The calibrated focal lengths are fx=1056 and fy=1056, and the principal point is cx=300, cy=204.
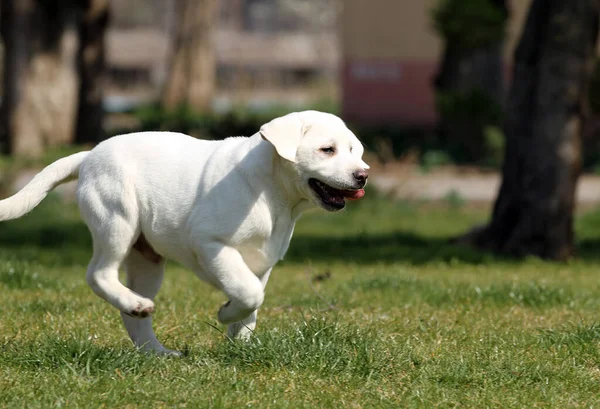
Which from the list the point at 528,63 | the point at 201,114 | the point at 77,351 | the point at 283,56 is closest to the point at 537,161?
the point at 528,63

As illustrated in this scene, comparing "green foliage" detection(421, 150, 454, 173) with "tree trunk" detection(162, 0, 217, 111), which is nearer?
"green foliage" detection(421, 150, 454, 173)

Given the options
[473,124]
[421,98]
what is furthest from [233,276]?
[421,98]

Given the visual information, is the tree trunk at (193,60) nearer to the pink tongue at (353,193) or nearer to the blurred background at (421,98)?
the blurred background at (421,98)

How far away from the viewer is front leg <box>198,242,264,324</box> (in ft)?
16.9

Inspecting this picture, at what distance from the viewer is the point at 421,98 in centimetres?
2780

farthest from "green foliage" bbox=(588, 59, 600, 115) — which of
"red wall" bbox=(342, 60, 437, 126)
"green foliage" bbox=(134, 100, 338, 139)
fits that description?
"red wall" bbox=(342, 60, 437, 126)

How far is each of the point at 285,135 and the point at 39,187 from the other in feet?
4.74

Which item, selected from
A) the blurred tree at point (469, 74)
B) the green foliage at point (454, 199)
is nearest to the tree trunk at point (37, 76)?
the blurred tree at point (469, 74)

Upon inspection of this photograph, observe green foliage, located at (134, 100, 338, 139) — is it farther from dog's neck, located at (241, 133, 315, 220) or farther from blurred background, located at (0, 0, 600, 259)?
dog's neck, located at (241, 133, 315, 220)

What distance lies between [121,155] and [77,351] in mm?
1022

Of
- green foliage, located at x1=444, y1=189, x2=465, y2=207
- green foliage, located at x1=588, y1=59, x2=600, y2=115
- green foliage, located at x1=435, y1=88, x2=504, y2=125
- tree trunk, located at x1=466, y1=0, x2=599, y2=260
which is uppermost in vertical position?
tree trunk, located at x1=466, y1=0, x2=599, y2=260

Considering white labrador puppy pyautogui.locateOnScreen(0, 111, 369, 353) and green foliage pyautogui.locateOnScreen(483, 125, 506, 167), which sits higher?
white labrador puppy pyautogui.locateOnScreen(0, 111, 369, 353)

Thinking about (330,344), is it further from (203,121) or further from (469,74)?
(203,121)

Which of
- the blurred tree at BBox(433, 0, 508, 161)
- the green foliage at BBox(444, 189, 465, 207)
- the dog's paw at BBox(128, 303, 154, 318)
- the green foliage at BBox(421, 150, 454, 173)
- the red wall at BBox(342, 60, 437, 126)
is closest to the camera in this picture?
the dog's paw at BBox(128, 303, 154, 318)
